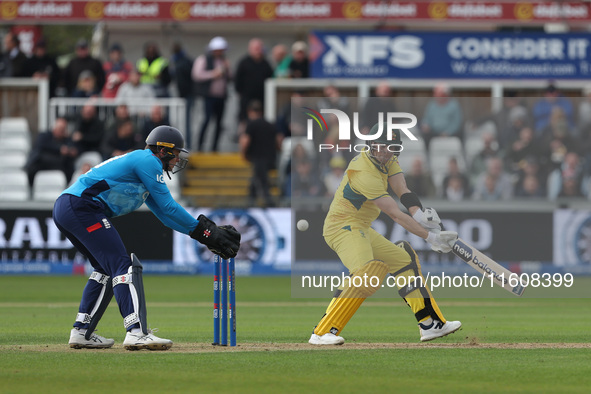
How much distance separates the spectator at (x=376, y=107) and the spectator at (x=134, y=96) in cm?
507

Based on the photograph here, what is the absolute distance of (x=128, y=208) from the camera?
409 inches

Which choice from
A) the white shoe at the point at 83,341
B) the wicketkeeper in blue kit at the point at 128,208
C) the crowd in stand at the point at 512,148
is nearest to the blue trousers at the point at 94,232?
the wicketkeeper in blue kit at the point at 128,208

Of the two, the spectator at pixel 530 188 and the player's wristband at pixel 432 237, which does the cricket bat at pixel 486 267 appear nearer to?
the player's wristband at pixel 432 237

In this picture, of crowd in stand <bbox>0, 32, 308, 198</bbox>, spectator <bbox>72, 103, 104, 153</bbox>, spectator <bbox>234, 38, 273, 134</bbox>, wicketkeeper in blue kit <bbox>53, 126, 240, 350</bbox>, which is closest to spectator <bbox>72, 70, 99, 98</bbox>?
crowd in stand <bbox>0, 32, 308, 198</bbox>

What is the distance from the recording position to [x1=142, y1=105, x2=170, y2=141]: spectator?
2261cm

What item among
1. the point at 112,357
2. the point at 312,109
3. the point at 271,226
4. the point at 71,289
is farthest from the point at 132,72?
the point at 112,357

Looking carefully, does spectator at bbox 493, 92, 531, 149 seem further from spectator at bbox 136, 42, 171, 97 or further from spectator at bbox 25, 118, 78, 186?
spectator at bbox 25, 118, 78, 186

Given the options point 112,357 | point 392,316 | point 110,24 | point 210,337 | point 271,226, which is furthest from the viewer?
point 110,24

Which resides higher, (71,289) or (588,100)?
(588,100)

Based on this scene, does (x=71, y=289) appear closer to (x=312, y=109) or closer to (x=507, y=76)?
(x=312, y=109)

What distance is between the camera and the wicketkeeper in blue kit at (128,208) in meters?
9.95

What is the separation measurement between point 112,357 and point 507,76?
16753 millimetres

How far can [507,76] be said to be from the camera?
24.6m

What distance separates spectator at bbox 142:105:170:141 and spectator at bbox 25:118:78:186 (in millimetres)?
1525
